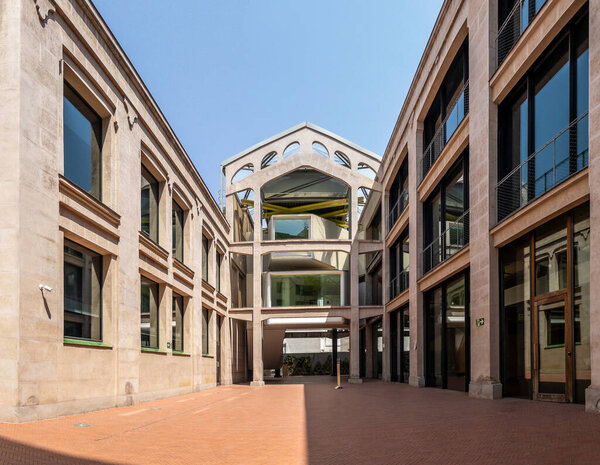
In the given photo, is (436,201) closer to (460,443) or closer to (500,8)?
(500,8)

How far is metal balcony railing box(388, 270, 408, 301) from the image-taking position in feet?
83.3

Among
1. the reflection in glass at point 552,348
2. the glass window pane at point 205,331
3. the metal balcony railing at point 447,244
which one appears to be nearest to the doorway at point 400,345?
the metal balcony railing at point 447,244

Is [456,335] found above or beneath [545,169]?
beneath

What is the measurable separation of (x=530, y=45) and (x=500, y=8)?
118 inches

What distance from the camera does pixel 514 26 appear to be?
44.0 ft

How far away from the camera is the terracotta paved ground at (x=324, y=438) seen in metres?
5.89

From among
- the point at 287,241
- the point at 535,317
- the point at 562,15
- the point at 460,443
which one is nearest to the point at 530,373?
the point at 535,317

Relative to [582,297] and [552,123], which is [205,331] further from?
[582,297]

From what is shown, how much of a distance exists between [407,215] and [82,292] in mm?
15276

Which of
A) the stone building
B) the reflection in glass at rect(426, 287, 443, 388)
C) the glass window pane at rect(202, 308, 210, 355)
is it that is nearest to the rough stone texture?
the stone building

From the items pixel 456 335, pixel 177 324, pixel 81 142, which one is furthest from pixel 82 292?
pixel 456 335

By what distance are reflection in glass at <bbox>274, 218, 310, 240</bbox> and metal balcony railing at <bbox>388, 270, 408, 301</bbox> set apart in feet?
25.2

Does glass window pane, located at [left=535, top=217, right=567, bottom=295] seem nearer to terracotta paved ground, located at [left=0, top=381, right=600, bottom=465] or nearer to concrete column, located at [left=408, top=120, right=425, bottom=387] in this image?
terracotta paved ground, located at [left=0, top=381, right=600, bottom=465]

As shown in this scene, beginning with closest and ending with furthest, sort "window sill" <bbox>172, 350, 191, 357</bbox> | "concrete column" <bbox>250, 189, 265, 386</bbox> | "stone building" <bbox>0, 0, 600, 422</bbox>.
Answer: "stone building" <bbox>0, 0, 600, 422</bbox>, "window sill" <bbox>172, 350, 191, 357</bbox>, "concrete column" <bbox>250, 189, 265, 386</bbox>
